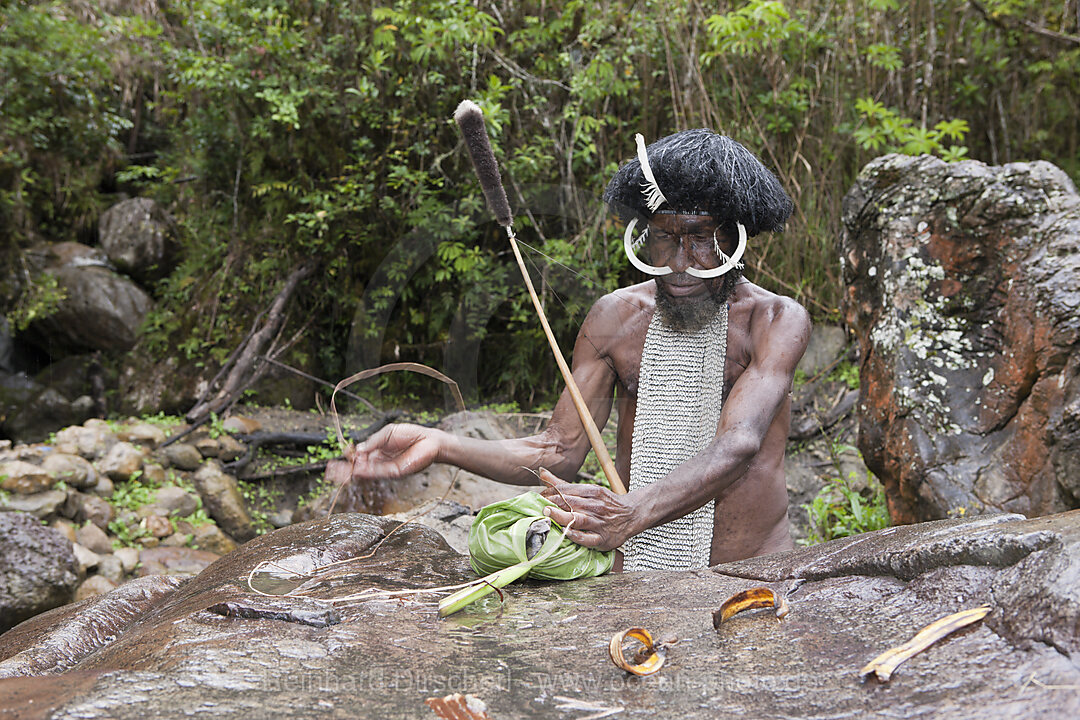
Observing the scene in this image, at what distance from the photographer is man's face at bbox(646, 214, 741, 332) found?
2.43 meters

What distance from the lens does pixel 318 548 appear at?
2.21m

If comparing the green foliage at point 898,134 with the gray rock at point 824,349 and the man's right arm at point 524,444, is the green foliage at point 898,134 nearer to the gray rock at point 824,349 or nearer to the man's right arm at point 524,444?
the gray rock at point 824,349

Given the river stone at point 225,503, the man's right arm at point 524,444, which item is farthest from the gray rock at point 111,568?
the man's right arm at point 524,444

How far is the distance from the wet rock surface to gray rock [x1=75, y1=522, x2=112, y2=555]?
13.3ft

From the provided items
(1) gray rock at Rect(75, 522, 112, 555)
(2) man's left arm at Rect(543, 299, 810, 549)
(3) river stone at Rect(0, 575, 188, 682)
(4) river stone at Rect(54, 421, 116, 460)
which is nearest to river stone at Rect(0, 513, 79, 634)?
(1) gray rock at Rect(75, 522, 112, 555)

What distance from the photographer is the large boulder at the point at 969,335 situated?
3004mm

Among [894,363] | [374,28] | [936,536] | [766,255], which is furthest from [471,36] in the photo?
[936,536]

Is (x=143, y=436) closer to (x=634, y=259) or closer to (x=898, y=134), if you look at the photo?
(x=634, y=259)

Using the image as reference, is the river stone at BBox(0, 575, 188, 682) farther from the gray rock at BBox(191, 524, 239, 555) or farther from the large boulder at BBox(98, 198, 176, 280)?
the large boulder at BBox(98, 198, 176, 280)

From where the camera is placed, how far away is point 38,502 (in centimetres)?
541

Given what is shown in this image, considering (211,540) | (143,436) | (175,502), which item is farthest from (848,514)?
(143,436)

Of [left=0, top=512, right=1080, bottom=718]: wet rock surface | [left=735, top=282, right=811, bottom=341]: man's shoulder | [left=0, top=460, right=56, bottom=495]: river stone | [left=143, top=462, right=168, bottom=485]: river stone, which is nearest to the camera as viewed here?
[left=0, top=512, right=1080, bottom=718]: wet rock surface

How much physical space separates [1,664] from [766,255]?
548cm

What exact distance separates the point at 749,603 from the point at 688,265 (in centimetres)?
123
